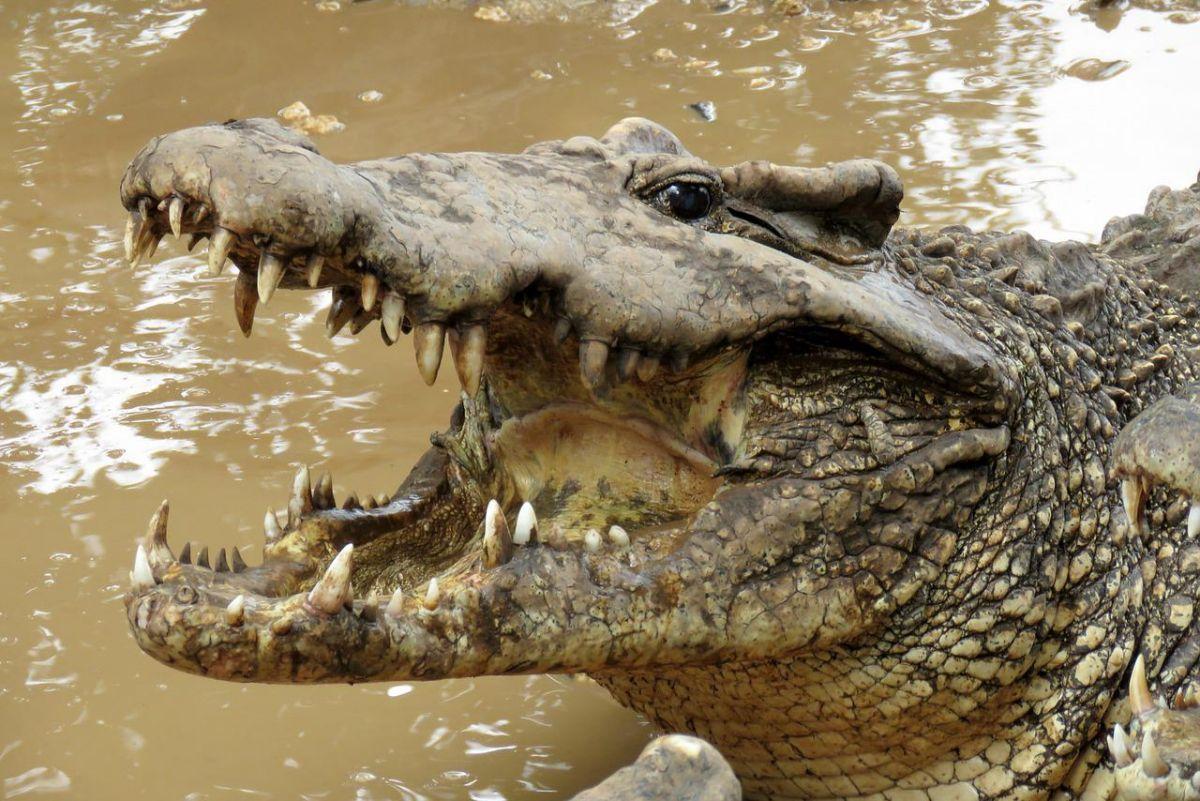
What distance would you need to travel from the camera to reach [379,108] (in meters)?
8.34

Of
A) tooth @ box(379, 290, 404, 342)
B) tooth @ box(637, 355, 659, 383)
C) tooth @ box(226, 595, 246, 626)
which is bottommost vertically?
tooth @ box(226, 595, 246, 626)

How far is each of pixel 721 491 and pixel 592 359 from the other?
446 mm

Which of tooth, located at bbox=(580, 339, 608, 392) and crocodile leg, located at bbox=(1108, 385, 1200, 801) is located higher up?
tooth, located at bbox=(580, 339, 608, 392)

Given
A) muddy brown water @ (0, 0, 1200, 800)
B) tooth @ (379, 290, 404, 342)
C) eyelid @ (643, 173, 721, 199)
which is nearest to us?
tooth @ (379, 290, 404, 342)

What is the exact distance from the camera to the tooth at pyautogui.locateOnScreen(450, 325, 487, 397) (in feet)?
9.53

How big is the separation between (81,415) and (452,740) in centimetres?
233

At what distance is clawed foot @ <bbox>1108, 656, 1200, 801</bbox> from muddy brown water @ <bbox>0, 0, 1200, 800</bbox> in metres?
1.40

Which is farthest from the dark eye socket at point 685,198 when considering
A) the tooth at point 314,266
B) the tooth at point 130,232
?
the tooth at point 130,232

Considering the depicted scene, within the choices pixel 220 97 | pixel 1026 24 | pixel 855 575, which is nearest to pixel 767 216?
pixel 855 575

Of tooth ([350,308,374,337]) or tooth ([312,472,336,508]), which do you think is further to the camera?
tooth ([312,472,336,508])

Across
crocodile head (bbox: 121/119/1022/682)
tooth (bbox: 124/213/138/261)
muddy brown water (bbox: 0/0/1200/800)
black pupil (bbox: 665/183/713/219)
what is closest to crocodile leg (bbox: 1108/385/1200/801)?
crocodile head (bbox: 121/119/1022/682)

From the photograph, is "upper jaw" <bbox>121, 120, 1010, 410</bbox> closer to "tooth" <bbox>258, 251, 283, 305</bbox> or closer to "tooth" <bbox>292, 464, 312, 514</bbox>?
"tooth" <bbox>258, 251, 283, 305</bbox>

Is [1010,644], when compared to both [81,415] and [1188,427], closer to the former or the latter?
[1188,427]

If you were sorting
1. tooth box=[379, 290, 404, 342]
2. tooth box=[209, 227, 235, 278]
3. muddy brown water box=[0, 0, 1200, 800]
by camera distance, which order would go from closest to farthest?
tooth box=[209, 227, 235, 278] → tooth box=[379, 290, 404, 342] → muddy brown water box=[0, 0, 1200, 800]
